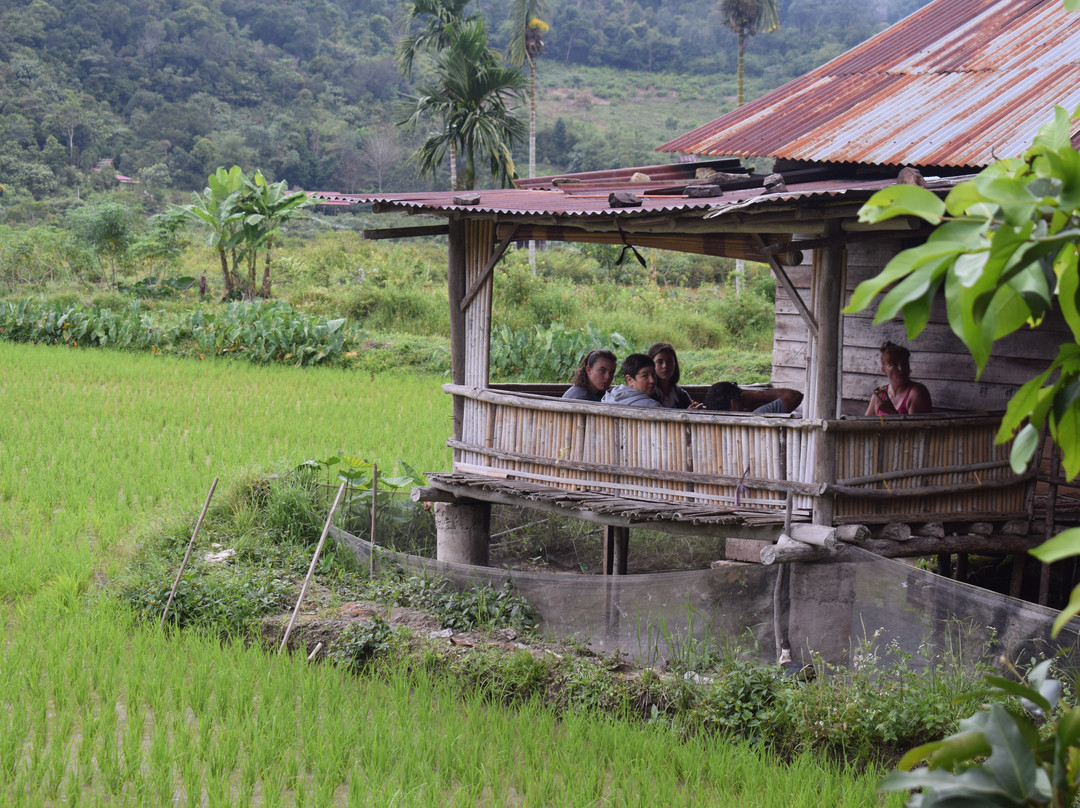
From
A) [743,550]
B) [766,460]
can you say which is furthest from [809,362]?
[743,550]

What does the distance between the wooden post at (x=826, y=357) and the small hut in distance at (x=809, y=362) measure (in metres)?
0.01

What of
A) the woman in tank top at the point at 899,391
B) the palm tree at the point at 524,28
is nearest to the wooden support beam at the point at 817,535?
the woman in tank top at the point at 899,391

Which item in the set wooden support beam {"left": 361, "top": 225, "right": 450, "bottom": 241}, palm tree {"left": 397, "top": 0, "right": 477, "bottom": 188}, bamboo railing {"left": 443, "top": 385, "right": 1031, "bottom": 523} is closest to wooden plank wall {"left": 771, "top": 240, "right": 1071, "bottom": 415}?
bamboo railing {"left": 443, "top": 385, "right": 1031, "bottom": 523}

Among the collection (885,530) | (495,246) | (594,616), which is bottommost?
(594,616)

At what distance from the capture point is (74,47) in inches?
1857

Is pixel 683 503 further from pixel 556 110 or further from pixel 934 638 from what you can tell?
pixel 556 110

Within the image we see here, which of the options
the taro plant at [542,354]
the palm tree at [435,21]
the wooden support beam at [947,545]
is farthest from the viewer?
the palm tree at [435,21]

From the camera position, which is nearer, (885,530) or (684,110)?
(885,530)

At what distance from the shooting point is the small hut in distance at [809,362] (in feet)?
18.6

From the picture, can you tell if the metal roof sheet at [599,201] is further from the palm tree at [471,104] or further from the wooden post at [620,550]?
the palm tree at [471,104]

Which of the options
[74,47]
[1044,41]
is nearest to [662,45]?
[74,47]

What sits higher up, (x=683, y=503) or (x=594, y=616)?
(x=683, y=503)

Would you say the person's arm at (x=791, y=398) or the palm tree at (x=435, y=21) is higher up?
the palm tree at (x=435, y=21)

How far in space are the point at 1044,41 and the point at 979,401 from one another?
2828 millimetres
